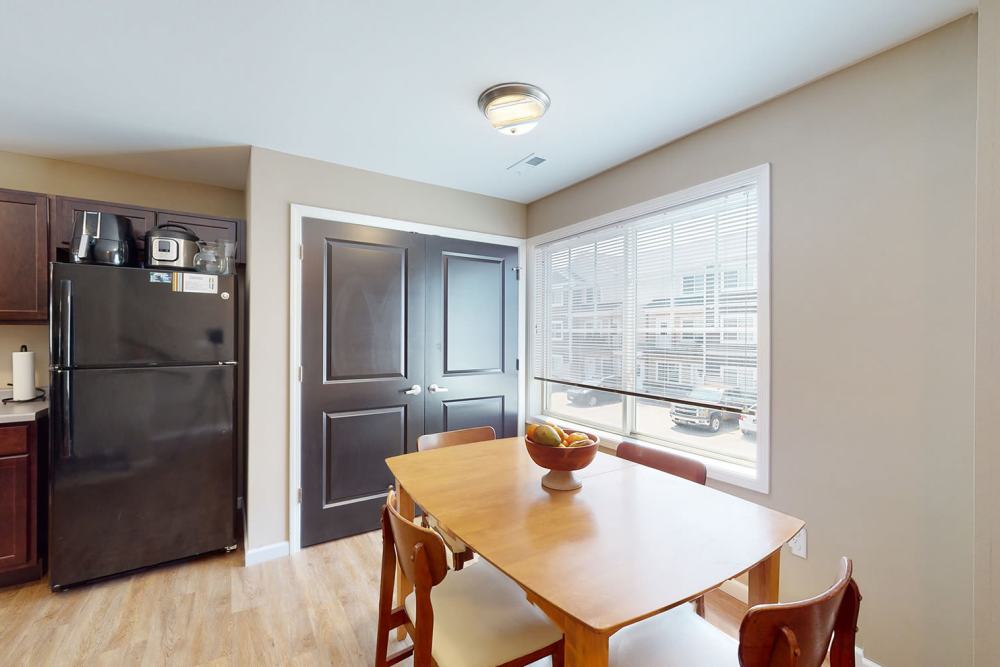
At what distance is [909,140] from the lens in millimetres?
1578

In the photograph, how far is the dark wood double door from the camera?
8.82ft

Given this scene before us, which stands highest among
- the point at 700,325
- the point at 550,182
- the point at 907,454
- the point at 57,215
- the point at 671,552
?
Answer: the point at 550,182

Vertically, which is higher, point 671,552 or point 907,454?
point 907,454

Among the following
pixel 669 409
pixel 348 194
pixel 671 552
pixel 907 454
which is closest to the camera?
pixel 671 552

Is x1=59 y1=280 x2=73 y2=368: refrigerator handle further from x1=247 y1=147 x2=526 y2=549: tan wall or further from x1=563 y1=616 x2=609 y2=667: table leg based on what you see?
x1=563 y1=616 x2=609 y2=667: table leg

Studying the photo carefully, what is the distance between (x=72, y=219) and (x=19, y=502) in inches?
61.4

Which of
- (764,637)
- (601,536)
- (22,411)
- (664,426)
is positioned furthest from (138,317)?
(664,426)

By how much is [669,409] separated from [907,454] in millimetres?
1113

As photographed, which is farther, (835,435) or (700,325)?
(700,325)

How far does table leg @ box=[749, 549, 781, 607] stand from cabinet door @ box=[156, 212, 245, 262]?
128 inches

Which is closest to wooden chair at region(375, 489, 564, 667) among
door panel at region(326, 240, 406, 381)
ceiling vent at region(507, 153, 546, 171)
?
door panel at region(326, 240, 406, 381)

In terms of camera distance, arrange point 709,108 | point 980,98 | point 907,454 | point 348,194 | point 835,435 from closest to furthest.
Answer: point 980,98
point 907,454
point 835,435
point 709,108
point 348,194

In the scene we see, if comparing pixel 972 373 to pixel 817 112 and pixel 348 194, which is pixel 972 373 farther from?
pixel 348 194

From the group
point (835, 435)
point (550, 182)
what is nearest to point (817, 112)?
point (835, 435)
